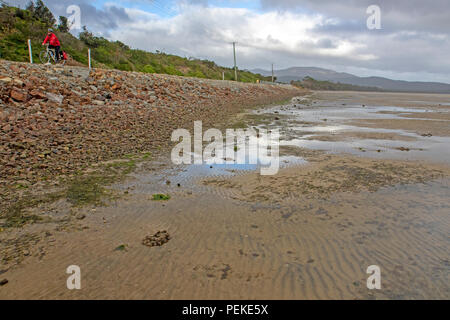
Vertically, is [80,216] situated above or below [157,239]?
above

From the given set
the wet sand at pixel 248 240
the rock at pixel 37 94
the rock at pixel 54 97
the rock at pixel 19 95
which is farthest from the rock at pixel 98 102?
A: the wet sand at pixel 248 240

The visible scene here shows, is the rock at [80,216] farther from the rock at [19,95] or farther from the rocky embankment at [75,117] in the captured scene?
the rock at [19,95]

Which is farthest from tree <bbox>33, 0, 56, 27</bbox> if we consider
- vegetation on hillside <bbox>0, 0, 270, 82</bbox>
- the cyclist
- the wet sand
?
the wet sand

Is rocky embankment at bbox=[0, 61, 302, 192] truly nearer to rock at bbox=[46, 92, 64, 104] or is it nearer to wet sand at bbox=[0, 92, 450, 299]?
rock at bbox=[46, 92, 64, 104]

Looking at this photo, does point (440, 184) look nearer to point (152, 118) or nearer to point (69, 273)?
point (69, 273)

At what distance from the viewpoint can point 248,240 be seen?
3.63m

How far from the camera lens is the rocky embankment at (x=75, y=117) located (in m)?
6.35

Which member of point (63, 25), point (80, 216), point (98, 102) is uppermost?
point (63, 25)

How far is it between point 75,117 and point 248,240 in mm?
8466

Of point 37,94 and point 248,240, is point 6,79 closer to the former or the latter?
point 37,94

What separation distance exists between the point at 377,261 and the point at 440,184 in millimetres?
3553

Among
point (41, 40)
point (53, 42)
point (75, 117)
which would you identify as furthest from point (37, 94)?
point (41, 40)

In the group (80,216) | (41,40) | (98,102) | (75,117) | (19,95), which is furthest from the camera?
(41,40)

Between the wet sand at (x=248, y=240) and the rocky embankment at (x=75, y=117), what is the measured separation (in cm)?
188
